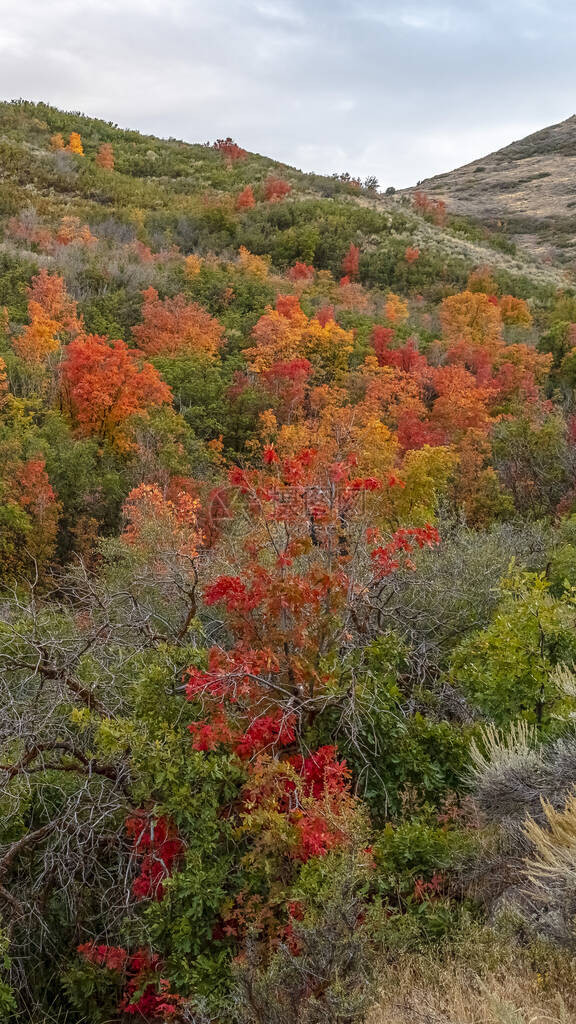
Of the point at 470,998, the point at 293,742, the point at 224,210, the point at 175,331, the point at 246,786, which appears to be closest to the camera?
the point at 470,998

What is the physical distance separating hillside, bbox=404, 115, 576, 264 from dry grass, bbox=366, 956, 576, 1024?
75.3 metres

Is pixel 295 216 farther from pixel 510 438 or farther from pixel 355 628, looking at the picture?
pixel 355 628

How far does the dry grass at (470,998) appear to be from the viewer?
4.55 metres

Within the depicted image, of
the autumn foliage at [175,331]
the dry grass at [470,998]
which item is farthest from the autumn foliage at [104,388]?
the dry grass at [470,998]

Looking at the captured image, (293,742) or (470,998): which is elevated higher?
(470,998)

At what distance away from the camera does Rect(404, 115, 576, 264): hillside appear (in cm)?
7812

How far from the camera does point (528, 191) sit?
3671 inches

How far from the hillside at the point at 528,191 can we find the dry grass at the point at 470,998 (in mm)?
75292

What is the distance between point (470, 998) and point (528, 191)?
103879 mm

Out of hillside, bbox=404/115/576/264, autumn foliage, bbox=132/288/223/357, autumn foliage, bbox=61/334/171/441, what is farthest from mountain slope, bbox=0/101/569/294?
autumn foliage, bbox=61/334/171/441

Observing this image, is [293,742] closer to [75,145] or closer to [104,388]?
[104,388]

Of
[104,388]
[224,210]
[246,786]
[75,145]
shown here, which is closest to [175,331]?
[104,388]

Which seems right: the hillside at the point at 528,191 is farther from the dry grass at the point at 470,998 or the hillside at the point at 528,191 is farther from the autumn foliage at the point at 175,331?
the dry grass at the point at 470,998

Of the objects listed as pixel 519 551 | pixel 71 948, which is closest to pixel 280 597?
pixel 71 948
